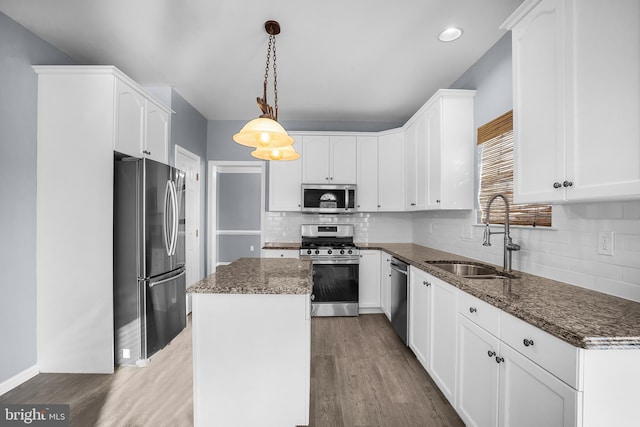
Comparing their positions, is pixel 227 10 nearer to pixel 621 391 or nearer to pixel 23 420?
pixel 621 391

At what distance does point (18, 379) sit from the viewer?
209 cm

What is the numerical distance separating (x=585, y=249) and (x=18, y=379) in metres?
3.78

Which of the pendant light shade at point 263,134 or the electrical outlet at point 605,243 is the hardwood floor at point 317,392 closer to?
the electrical outlet at point 605,243

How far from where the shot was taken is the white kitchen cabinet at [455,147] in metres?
2.63

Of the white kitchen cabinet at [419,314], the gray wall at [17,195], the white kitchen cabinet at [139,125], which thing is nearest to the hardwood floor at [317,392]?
the white kitchen cabinet at [419,314]

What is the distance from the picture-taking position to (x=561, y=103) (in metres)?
1.25

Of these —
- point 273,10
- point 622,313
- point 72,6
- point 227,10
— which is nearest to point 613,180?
point 622,313

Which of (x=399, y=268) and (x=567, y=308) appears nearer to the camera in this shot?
(x=567, y=308)

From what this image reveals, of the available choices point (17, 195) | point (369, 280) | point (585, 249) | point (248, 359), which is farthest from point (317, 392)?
point (17, 195)

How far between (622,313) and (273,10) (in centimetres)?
245

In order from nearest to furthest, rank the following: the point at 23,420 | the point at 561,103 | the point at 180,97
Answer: the point at 561,103 < the point at 23,420 < the point at 180,97

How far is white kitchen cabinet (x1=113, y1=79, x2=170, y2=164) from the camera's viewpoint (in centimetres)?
235

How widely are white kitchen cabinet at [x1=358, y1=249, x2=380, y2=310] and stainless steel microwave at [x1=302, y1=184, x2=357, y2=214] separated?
2.10 feet

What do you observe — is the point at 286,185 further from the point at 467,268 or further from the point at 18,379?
the point at 18,379
